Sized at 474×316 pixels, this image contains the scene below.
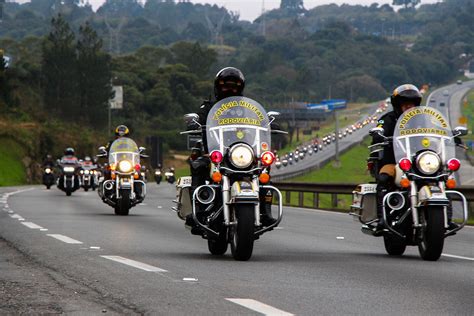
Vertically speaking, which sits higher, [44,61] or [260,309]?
[44,61]

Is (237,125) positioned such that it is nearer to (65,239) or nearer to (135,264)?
(135,264)

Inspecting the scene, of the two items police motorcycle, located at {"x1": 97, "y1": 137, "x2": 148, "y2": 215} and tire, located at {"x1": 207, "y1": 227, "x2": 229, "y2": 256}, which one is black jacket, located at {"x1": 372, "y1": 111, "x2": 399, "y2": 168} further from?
police motorcycle, located at {"x1": 97, "y1": 137, "x2": 148, "y2": 215}

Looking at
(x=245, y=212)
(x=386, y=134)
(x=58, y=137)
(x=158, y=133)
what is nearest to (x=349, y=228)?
(x=386, y=134)

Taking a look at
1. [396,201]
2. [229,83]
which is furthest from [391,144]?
[229,83]

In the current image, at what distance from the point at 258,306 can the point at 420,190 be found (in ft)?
15.7

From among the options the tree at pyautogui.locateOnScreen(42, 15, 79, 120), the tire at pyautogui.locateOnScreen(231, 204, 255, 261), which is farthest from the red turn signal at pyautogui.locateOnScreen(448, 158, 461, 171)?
the tree at pyautogui.locateOnScreen(42, 15, 79, 120)

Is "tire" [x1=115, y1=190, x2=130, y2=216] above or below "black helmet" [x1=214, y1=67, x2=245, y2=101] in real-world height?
below

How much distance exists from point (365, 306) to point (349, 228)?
12940 mm

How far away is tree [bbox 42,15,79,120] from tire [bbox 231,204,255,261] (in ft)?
379

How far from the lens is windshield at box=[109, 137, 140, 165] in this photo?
26.8 meters

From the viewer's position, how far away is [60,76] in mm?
128125

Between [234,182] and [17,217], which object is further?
[17,217]

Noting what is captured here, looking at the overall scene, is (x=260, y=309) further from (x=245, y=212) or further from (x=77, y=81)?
(x=77, y=81)

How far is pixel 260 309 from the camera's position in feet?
27.6
